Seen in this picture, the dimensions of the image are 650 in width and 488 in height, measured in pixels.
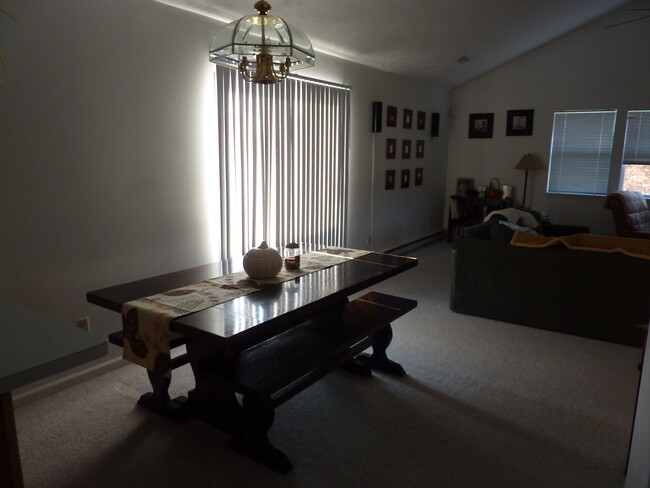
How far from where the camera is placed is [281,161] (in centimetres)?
396

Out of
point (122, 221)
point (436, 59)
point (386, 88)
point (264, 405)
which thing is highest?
point (436, 59)

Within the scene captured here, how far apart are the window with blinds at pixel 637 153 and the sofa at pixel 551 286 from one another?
3289 millimetres

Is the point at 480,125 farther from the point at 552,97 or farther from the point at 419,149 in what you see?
the point at 419,149

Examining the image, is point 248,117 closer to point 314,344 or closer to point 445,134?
point 314,344

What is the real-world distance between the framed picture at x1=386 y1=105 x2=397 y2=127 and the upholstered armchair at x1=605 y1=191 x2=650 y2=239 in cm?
250

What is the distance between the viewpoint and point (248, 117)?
3.57m

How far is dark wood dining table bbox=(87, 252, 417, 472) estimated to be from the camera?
73.4 inches

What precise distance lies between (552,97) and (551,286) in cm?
382

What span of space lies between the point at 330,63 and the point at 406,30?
76 cm

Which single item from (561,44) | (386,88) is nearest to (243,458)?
(386,88)

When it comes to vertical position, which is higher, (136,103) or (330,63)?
(330,63)

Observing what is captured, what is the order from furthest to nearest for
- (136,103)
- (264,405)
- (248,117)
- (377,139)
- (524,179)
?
(524,179)
(377,139)
(248,117)
(136,103)
(264,405)

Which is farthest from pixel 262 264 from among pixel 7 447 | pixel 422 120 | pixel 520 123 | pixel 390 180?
pixel 520 123

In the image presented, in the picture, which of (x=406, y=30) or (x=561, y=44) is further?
(x=561, y=44)
